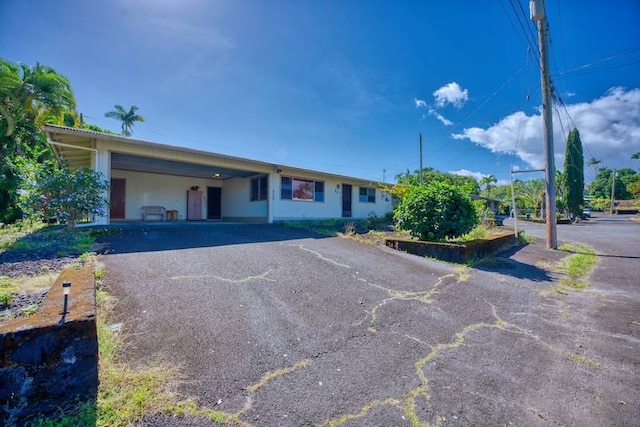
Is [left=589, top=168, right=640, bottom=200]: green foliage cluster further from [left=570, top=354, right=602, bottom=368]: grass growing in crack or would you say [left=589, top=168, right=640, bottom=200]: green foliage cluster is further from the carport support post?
[left=570, top=354, right=602, bottom=368]: grass growing in crack

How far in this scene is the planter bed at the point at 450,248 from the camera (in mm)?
6934

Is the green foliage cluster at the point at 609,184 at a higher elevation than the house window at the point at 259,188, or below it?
higher

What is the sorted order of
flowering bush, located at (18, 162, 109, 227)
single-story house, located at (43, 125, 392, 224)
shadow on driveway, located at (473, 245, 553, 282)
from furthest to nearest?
single-story house, located at (43, 125, 392, 224)
flowering bush, located at (18, 162, 109, 227)
shadow on driveway, located at (473, 245, 553, 282)

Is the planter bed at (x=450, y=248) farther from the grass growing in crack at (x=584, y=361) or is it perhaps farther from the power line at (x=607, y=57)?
the power line at (x=607, y=57)

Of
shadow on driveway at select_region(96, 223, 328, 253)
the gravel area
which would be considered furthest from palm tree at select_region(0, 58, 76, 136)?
the gravel area

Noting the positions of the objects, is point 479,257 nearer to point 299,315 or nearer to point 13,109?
point 299,315

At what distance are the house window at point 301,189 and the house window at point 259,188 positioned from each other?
81cm

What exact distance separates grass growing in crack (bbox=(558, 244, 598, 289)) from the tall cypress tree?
25638 mm

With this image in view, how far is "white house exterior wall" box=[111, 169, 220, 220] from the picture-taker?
43.5 feet

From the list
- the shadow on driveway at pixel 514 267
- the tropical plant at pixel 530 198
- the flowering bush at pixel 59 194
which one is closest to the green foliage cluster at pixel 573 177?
the tropical plant at pixel 530 198

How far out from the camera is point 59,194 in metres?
6.99

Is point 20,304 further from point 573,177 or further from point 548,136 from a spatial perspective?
point 573,177

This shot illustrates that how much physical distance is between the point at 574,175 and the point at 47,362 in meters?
40.4

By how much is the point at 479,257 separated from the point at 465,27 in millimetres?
7623
